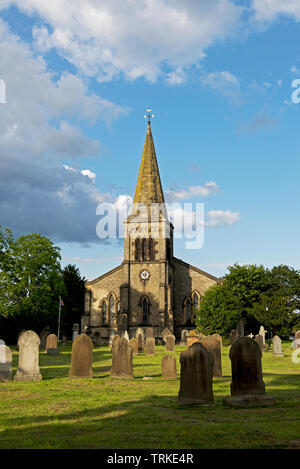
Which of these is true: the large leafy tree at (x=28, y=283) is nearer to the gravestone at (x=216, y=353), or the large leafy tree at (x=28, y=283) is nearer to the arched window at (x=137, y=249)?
the arched window at (x=137, y=249)

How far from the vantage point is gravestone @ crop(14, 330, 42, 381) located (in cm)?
1420

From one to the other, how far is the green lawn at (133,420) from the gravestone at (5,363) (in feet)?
4.15

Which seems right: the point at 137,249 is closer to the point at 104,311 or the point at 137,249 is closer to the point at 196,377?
the point at 104,311

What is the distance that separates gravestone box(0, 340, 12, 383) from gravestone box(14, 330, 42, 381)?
351 millimetres

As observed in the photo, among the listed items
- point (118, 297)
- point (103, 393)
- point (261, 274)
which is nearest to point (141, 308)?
point (118, 297)

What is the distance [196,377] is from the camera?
929cm

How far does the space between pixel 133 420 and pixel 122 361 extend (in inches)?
294

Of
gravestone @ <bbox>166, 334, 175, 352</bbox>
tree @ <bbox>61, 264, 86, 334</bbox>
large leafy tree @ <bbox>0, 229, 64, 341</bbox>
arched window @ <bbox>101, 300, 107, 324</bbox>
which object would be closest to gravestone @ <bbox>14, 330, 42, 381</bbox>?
gravestone @ <bbox>166, 334, 175, 352</bbox>

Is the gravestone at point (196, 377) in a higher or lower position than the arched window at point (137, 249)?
lower

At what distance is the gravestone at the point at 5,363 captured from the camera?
13.8 metres

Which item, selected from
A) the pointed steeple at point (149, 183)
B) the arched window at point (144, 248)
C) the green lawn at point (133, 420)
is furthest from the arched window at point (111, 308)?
the green lawn at point (133, 420)

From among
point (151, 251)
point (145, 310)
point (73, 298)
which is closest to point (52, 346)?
point (145, 310)

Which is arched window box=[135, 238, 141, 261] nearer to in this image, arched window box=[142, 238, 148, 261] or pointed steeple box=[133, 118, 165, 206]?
arched window box=[142, 238, 148, 261]
